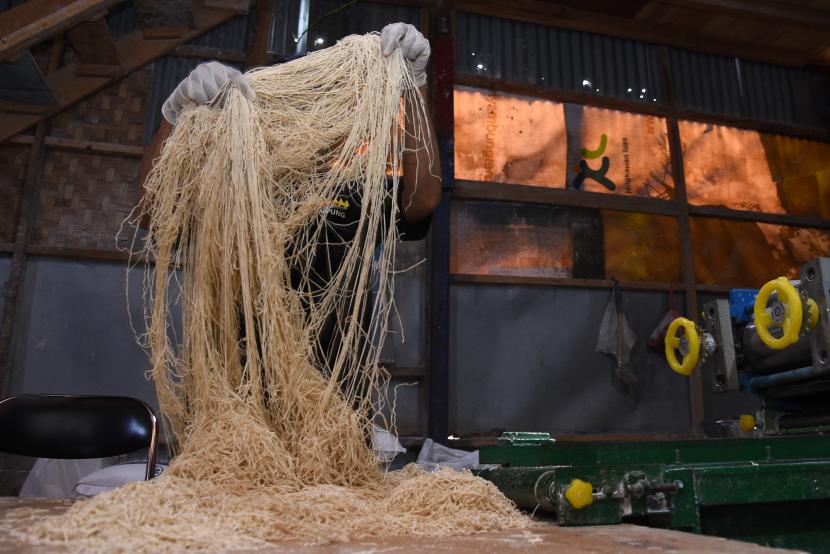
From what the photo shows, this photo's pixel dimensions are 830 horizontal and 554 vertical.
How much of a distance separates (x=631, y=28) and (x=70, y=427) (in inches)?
241

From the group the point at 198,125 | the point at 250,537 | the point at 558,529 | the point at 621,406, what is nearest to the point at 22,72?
the point at 198,125

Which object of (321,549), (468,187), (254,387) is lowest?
(321,549)

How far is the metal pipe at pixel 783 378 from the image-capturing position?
2602 millimetres

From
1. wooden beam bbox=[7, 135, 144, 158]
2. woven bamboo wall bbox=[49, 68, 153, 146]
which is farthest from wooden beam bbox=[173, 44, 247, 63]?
wooden beam bbox=[7, 135, 144, 158]

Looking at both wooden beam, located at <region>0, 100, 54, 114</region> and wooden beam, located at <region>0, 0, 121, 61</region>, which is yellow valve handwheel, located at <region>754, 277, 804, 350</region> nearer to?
wooden beam, located at <region>0, 0, 121, 61</region>

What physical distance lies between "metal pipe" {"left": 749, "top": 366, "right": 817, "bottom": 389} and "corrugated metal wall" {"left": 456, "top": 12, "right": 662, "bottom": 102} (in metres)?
3.82

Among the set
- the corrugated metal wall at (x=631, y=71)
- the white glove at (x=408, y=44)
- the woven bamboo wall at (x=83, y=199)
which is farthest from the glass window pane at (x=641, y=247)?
the woven bamboo wall at (x=83, y=199)

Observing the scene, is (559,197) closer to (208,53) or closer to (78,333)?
(208,53)

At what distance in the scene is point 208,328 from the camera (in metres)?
1.89

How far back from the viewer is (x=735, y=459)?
197 cm

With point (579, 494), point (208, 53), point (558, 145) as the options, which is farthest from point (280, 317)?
point (558, 145)

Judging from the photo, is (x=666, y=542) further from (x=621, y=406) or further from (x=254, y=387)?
(x=621, y=406)

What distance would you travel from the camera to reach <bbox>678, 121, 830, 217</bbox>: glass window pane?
6.32m

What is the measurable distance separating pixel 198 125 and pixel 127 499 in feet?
3.78
